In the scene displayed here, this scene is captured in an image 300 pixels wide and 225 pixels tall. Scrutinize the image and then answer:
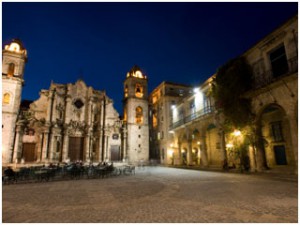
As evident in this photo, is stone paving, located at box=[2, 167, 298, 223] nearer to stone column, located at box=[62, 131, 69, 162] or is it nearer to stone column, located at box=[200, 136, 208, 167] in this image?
stone column, located at box=[200, 136, 208, 167]

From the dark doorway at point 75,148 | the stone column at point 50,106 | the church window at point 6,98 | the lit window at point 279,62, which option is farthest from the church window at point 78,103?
the lit window at point 279,62

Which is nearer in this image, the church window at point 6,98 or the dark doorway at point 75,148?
the church window at point 6,98

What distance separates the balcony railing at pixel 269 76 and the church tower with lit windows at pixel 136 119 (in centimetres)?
2258

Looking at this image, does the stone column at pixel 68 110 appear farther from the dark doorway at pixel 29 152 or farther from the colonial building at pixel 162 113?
the colonial building at pixel 162 113

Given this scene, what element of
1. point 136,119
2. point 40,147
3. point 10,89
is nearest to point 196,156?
point 136,119

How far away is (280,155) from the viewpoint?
58.8 ft

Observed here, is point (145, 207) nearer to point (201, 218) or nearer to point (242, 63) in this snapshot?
point (201, 218)

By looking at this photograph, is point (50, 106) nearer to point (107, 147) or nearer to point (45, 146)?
point (45, 146)

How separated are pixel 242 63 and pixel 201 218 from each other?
15.6 m

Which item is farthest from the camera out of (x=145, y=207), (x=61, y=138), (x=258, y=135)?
(x=61, y=138)

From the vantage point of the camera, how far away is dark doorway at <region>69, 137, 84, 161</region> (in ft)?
101

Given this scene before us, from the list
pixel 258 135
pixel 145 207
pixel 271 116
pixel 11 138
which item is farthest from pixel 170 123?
pixel 145 207

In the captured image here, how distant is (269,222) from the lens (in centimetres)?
468

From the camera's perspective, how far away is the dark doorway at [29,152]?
1086 inches
